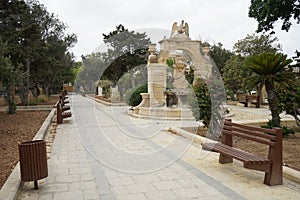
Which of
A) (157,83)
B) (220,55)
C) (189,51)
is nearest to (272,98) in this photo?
(157,83)

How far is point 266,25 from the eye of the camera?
11.6 metres

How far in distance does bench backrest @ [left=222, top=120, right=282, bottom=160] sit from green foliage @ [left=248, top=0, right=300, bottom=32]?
6732 millimetres

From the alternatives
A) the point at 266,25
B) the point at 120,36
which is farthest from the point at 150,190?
the point at 120,36

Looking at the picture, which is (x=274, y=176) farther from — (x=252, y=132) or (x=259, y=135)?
(x=252, y=132)

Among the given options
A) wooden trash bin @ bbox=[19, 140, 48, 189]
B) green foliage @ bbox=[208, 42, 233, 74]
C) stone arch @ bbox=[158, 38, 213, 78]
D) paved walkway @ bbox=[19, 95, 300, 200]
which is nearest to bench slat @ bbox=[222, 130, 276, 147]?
paved walkway @ bbox=[19, 95, 300, 200]

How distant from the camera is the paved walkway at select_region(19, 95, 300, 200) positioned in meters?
4.10

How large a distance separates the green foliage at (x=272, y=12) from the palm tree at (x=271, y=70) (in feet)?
11.4

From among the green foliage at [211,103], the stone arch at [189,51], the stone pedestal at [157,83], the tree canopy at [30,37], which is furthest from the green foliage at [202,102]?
the tree canopy at [30,37]

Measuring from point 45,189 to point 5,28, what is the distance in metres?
15.4

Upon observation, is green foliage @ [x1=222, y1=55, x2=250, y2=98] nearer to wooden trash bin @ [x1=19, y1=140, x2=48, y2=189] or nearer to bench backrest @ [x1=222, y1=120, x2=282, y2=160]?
bench backrest @ [x1=222, y1=120, x2=282, y2=160]

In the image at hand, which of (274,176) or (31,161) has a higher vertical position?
(31,161)

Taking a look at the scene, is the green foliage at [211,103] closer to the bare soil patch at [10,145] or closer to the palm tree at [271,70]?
the palm tree at [271,70]

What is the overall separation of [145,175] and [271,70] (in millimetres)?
4704

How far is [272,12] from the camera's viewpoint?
35.1ft
